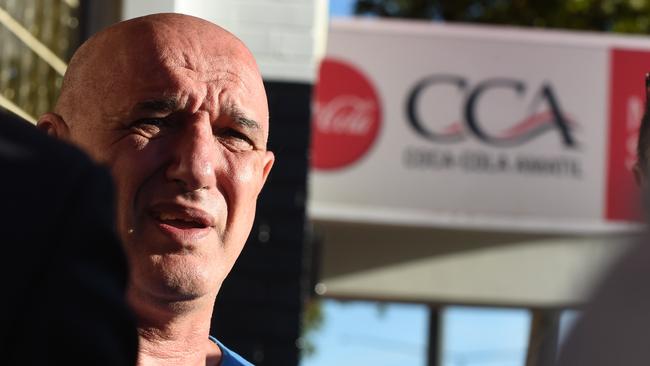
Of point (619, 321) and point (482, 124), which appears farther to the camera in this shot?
point (482, 124)

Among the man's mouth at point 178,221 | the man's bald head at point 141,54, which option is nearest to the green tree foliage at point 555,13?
the man's bald head at point 141,54

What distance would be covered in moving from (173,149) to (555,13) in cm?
1192

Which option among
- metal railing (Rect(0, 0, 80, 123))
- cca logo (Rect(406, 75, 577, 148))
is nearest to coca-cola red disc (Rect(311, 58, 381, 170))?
cca logo (Rect(406, 75, 577, 148))

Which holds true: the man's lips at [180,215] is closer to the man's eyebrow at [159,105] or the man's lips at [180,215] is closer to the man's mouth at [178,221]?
the man's mouth at [178,221]

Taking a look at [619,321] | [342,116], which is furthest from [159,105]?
[342,116]

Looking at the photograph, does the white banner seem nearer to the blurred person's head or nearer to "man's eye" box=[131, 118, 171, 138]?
the blurred person's head

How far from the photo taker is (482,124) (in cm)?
981

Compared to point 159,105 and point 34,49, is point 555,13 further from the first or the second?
point 159,105

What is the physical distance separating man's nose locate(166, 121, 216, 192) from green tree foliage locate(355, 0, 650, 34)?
11.8 metres

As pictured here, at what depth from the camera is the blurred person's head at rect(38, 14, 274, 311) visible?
174cm

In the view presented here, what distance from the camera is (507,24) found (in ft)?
44.1

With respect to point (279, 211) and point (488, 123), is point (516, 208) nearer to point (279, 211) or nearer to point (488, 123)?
point (488, 123)

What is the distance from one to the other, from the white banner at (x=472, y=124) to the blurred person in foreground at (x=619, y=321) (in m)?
8.52

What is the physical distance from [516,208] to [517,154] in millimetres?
417
